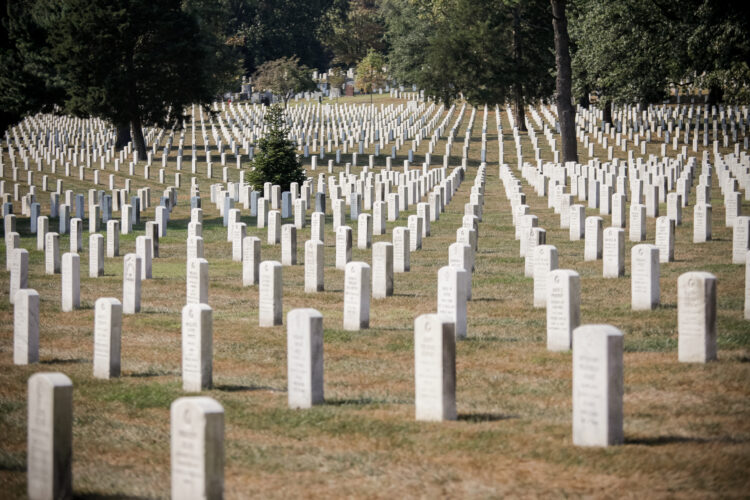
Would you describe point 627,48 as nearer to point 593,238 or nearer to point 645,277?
point 593,238

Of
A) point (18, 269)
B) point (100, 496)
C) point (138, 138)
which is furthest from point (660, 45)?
point (100, 496)

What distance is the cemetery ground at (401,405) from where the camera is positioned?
7469mm

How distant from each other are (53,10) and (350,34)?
240 feet

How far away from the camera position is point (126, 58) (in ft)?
166

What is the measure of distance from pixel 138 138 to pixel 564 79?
2224cm

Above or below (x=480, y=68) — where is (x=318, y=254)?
below

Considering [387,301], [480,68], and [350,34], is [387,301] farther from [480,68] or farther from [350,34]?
[350,34]

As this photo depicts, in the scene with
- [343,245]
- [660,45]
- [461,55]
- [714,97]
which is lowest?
[343,245]

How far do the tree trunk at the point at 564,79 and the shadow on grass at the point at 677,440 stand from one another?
1197 inches

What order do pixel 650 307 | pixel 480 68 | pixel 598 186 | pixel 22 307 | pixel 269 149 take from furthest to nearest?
pixel 480 68
pixel 269 149
pixel 598 186
pixel 650 307
pixel 22 307

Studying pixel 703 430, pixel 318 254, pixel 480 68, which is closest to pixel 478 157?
pixel 480 68

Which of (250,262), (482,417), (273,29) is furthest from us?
(273,29)

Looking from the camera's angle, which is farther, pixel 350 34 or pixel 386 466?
pixel 350 34

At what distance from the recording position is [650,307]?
14.0 metres
